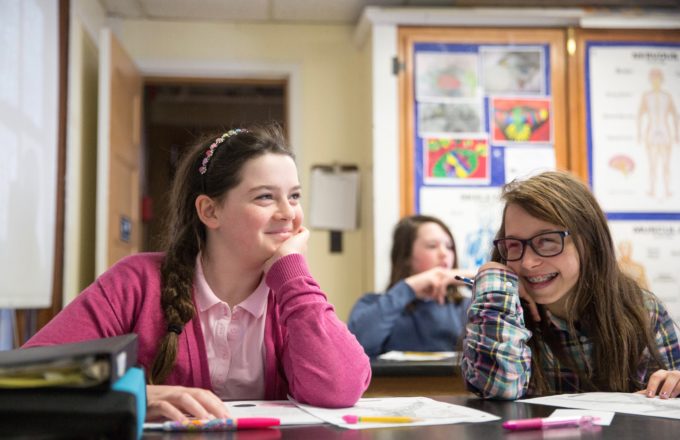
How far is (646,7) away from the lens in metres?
4.00

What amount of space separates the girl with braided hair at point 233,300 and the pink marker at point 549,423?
1.11ft

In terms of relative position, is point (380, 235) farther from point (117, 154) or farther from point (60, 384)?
point (60, 384)

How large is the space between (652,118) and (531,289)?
2678mm

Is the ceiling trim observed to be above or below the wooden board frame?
above

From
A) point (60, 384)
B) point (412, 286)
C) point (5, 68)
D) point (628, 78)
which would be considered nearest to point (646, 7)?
point (628, 78)

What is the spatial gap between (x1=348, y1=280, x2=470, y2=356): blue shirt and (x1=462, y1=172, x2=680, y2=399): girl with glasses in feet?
4.02

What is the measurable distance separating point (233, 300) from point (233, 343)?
94mm

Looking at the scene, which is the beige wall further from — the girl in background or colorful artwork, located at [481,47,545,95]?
the girl in background

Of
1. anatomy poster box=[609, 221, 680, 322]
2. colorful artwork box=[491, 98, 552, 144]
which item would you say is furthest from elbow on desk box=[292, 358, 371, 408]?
anatomy poster box=[609, 221, 680, 322]

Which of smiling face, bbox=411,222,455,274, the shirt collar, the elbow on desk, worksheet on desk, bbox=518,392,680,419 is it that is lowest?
worksheet on desk, bbox=518,392,680,419

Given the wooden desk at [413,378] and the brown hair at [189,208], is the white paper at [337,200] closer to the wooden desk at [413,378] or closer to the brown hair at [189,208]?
the wooden desk at [413,378]

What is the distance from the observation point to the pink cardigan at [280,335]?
1259mm

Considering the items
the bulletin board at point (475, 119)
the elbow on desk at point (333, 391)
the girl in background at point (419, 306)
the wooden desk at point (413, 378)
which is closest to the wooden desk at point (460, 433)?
the elbow on desk at point (333, 391)

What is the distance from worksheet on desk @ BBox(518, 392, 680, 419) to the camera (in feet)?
3.72
